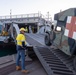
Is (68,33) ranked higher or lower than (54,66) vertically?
higher

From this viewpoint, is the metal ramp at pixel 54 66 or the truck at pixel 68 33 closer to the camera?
the truck at pixel 68 33

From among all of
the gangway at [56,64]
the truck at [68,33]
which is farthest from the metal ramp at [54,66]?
the truck at [68,33]

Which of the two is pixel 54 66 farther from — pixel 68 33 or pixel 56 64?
pixel 68 33

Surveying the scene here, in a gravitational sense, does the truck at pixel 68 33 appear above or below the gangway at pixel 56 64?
above

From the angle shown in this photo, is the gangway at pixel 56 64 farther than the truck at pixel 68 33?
Yes

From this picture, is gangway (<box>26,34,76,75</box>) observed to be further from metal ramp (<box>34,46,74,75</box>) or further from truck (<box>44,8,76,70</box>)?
truck (<box>44,8,76,70</box>)

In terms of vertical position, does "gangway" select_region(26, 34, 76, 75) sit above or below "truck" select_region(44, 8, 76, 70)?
below

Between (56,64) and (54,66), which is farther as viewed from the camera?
(56,64)

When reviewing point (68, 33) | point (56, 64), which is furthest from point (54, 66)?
point (68, 33)

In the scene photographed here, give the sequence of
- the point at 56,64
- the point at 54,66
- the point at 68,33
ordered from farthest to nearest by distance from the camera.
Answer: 1. the point at 56,64
2. the point at 54,66
3. the point at 68,33

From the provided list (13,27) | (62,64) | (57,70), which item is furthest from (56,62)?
(13,27)

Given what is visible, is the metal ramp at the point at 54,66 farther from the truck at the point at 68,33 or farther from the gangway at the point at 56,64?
the truck at the point at 68,33

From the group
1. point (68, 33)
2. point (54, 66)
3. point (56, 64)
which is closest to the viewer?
point (68, 33)

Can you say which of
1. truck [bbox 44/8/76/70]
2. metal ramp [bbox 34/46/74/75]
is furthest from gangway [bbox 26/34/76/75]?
truck [bbox 44/8/76/70]
